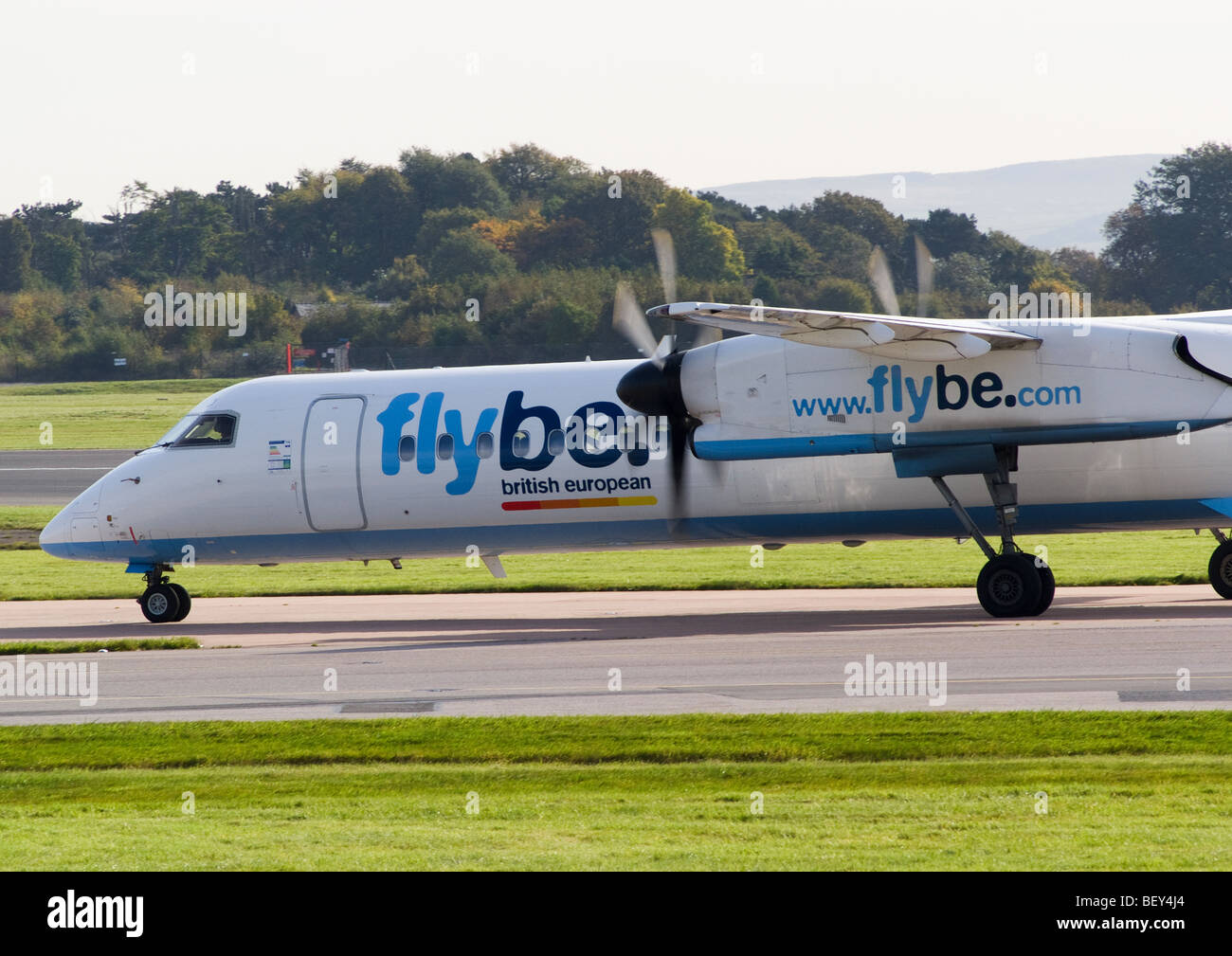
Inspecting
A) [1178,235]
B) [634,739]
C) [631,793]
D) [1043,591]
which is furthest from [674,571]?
[1178,235]

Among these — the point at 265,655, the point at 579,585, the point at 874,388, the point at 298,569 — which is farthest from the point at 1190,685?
the point at 298,569

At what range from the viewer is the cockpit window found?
2194cm

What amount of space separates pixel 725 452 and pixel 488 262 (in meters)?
42.5

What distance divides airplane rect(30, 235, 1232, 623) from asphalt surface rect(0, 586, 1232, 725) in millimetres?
1198

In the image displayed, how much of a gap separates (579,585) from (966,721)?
44.2 ft

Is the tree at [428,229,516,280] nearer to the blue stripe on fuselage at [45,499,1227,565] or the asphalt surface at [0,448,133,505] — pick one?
the asphalt surface at [0,448,133,505]

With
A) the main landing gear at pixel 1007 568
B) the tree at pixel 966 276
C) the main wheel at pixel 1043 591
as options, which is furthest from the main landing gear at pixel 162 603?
the tree at pixel 966 276

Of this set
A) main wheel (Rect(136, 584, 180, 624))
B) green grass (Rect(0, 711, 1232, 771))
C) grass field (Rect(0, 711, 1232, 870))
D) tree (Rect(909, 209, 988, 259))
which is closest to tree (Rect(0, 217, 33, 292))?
tree (Rect(909, 209, 988, 259))

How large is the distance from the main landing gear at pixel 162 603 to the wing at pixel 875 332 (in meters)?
9.66

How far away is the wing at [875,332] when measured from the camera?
17.2 meters

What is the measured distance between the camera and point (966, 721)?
1260cm

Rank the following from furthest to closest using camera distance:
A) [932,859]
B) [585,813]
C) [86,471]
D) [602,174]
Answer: [602,174], [86,471], [585,813], [932,859]

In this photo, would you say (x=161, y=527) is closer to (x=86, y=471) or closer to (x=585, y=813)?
(x=585, y=813)

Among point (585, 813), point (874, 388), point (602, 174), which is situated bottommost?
point (585, 813)
